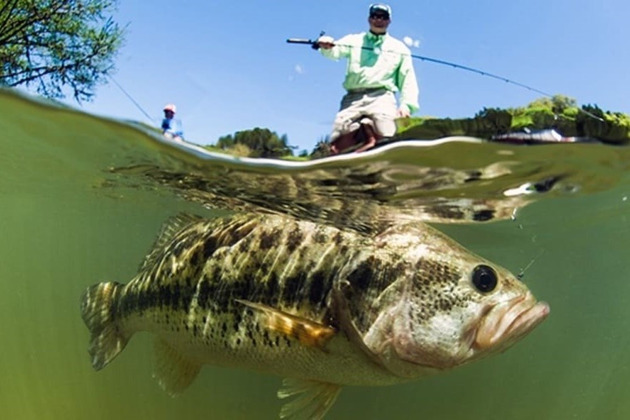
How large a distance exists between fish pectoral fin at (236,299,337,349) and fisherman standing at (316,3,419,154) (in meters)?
2.80

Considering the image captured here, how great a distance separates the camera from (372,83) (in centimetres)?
696

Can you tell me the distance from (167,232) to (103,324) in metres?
1.18

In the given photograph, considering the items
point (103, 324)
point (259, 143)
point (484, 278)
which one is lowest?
point (103, 324)

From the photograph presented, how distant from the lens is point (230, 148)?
7266 mm

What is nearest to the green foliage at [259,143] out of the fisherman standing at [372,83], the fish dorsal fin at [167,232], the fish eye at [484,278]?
the fisherman standing at [372,83]

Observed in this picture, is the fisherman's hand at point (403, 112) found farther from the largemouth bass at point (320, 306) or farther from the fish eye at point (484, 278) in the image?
the fish eye at point (484, 278)

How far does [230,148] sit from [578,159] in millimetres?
4387

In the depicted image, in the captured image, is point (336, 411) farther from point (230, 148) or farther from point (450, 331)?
point (450, 331)

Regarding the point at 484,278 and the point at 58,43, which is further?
the point at 58,43

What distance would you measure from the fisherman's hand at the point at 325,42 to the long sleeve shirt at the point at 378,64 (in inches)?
1.6

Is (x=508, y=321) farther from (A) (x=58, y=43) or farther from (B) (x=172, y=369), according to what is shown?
(A) (x=58, y=43)

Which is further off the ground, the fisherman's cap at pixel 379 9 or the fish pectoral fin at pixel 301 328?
the fisherman's cap at pixel 379 9

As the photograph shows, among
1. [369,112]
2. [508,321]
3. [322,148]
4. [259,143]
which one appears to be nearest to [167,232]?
[259,143]

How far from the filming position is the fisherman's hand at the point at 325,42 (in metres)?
7.06
